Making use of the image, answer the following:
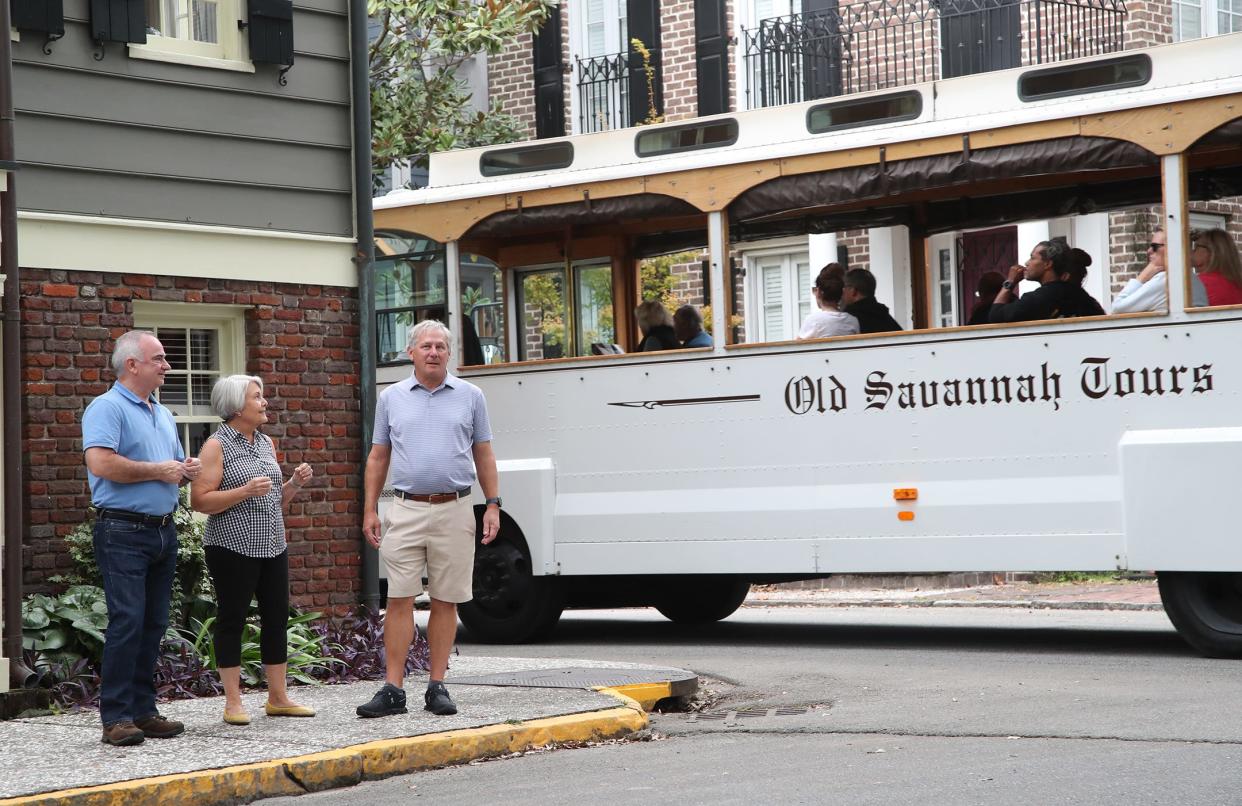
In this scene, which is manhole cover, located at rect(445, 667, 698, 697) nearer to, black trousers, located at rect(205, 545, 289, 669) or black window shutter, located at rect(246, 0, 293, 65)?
black trousers, located at rect(205, 545, 289, 669)

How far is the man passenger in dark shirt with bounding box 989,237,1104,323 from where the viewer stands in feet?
38.5

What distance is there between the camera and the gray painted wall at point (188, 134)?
10.1 meters

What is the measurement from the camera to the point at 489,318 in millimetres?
14102

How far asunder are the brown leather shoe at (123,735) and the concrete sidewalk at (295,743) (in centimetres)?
3

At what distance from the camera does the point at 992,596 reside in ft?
55.1

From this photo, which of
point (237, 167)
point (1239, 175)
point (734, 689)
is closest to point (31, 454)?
point (237, 167)

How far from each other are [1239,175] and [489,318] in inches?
209

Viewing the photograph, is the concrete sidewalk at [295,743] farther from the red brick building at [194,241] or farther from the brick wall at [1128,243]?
the brick wall at [1128,243]

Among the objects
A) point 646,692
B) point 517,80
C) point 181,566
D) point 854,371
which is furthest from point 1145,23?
point 181,566

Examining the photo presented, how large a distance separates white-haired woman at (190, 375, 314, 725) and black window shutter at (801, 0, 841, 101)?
13.9 meters

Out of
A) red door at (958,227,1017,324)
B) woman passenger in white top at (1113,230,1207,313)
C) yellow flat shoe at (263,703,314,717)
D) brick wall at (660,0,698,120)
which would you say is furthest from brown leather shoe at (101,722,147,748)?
brick wall at (660,0,698,120)

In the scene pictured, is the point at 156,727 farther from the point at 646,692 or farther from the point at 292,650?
the point at 646,692

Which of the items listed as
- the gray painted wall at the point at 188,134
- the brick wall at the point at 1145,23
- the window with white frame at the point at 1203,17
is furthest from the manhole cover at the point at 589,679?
the window with white frame at the point at 1203,17

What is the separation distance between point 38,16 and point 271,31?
148 centimetres
